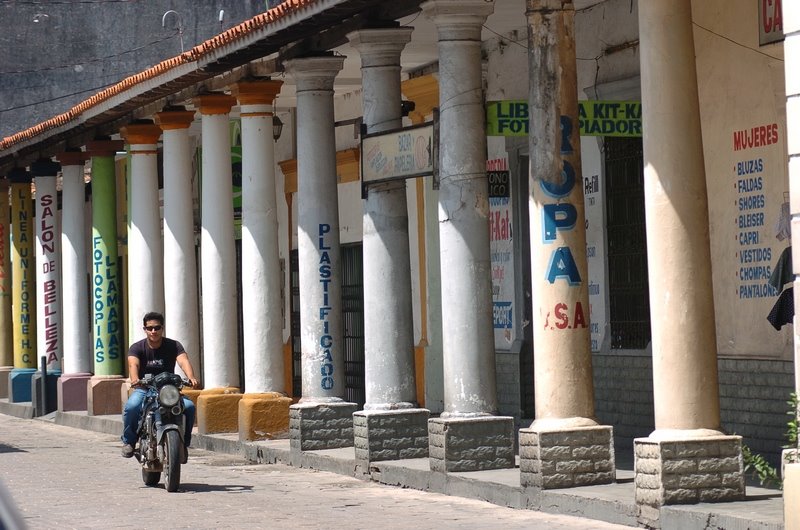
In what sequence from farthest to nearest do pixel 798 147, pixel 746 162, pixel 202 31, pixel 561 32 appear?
pixel 202 31, pixel 746 162, pixel 561 32, pixel 798 147

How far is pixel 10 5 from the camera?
4156 centimetres

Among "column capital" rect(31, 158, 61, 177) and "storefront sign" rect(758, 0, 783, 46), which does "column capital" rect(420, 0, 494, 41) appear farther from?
"column capital" rect(31, 158, 61, 177)

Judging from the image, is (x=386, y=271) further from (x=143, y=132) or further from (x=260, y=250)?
(x=143, y=132)

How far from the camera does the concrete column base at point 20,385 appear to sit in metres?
28.4

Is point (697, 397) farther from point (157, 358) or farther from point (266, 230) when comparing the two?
point (266, 230)

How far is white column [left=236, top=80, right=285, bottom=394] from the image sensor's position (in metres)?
17.6

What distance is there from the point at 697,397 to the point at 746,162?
127 inches

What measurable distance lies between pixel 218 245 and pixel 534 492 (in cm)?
818

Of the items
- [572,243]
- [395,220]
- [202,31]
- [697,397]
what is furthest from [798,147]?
[202,31]

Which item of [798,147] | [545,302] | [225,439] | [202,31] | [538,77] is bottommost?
[225,439]

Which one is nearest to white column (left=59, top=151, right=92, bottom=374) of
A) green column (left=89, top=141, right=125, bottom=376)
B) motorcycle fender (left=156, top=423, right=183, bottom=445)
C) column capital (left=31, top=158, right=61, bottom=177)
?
green column (left=89, top=141, right=125, bottom=376)

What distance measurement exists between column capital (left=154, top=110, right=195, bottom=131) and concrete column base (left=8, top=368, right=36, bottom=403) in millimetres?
9375

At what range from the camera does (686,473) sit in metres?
10.0

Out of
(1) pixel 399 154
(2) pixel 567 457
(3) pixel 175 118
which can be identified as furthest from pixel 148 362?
→ (3) pixel 175 118
